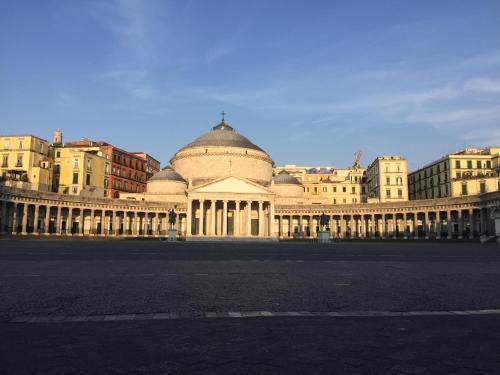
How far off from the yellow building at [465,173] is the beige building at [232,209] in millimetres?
8077

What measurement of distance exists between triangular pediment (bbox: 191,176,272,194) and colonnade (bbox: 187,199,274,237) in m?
1.92

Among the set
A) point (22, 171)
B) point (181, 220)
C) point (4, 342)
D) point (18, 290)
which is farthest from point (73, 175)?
point (4, 342)

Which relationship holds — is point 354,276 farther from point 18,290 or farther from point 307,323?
point 18,290

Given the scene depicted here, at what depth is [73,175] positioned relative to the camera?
83625 mm

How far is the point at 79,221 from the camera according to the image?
81.1 m

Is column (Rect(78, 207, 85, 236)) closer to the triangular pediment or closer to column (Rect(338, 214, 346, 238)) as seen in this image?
the triangular pediment

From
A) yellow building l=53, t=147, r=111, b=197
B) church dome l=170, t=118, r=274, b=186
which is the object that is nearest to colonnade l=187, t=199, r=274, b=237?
church dome l=170, t=118, r=274, b=186

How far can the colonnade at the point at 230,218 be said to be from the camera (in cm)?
8025

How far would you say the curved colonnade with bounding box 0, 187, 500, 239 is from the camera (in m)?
70.4

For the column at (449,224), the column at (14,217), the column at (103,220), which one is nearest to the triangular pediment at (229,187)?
the column at (103,220)

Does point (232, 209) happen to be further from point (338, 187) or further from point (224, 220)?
point (338, 187)

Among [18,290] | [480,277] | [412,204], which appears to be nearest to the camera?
[18,290]

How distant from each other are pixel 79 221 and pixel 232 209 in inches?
1184

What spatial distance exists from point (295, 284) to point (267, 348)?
6959 mm
